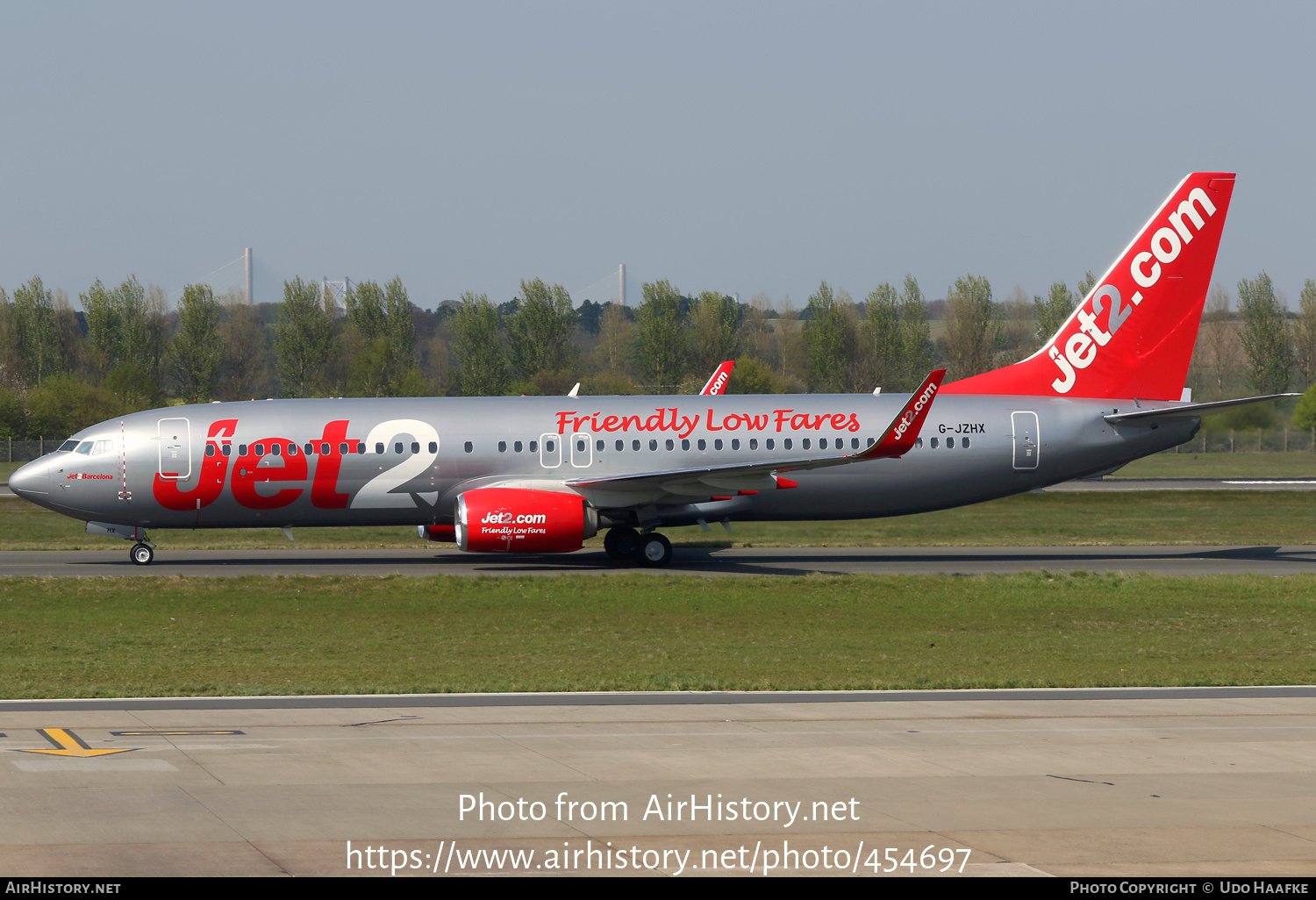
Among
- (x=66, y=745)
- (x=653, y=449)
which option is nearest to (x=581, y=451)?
(x=653, y=449)

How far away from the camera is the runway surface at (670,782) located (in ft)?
31.1

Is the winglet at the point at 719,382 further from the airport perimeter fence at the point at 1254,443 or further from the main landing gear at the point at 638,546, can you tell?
the airport perimeter fence at the point at 1254,443

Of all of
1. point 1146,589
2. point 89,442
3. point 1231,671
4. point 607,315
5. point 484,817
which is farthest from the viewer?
point 607,315

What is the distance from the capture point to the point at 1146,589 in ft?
96.1

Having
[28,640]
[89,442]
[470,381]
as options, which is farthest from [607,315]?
[28,640]

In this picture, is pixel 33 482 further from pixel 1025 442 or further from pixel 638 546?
pixel 1025 442

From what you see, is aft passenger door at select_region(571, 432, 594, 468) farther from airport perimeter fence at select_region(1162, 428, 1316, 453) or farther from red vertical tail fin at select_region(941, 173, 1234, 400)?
airport perimeter fence at select_region(1162, 428, 1316, 453)

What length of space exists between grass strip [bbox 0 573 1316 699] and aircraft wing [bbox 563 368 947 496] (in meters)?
2.93

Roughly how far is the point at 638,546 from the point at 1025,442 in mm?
A: 10449

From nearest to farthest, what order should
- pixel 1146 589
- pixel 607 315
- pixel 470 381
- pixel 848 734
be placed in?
1. pixel 848 734
2. pixel 1146 589
3. pixel 470 381
4. pixel 607 315

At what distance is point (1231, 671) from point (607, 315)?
465 feet

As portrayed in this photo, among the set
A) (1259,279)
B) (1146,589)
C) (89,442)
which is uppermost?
(1259,279)

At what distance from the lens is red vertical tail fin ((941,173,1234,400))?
38.0 meters

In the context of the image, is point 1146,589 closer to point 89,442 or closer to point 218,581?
point 218,581
